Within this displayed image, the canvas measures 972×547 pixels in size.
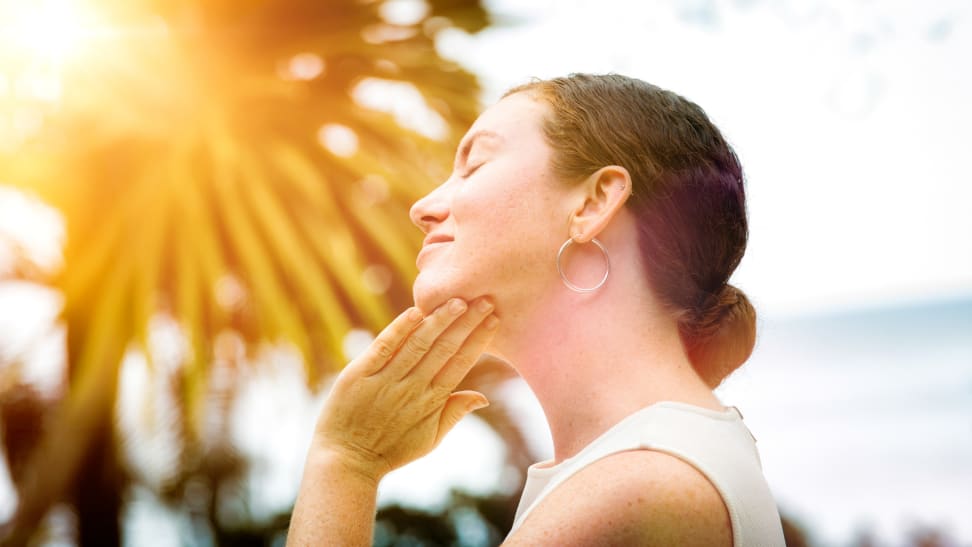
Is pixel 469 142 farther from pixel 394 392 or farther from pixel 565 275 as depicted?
pixel 394 392

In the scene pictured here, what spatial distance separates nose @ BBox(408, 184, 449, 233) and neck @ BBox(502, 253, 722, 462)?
0.21 meters

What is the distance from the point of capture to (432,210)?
4.44 ft

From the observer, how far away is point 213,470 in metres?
5.49

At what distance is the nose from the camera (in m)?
1.35

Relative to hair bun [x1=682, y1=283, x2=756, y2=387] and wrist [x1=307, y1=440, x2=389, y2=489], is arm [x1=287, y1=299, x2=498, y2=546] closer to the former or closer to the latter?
wrist [x1=307, y1=440, x2=389, y2=489]

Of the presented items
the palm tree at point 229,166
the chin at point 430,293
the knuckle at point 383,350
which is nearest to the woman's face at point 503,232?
the chin at point 430,293

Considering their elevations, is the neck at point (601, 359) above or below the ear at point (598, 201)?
below

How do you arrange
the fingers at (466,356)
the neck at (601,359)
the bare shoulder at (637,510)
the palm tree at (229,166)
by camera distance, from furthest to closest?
the palm tree at (229,166), the fingers at (466,356), the neck at (601,359), the bare shoulder at (637,510)

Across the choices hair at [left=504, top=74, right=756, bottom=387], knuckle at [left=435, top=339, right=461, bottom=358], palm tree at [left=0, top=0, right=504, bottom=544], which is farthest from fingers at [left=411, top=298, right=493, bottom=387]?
palm tree at [left=0, top=0, right=504, bottom=544]

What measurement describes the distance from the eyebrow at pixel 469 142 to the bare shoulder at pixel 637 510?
0.55 metres

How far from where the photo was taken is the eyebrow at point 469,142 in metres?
1.36

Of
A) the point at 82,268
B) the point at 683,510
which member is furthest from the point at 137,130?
the point at 683,510

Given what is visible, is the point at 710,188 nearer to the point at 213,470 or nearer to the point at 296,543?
the point at 296,543

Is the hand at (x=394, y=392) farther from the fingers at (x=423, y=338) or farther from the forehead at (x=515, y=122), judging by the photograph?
the forehead at (x=515, y=122)
